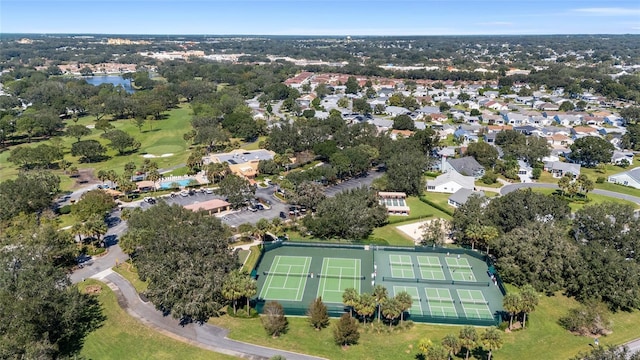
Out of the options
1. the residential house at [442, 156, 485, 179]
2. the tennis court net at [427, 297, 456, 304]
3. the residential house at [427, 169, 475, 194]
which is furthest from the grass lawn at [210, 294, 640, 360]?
the residential house at [442, 156, 485, 179]

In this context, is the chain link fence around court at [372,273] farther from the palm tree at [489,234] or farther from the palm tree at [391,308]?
the palm tree at [391,308]

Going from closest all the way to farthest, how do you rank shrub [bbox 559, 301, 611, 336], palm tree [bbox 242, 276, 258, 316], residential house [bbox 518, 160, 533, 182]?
shrub [bbox 559, 301, 611, 336]
palm tree [bbox 242, 276, 258, 316]
residential house [bbox 518, 160, 533, 182]

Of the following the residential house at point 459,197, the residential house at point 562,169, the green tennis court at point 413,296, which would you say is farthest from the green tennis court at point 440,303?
the residential house at point 562,169

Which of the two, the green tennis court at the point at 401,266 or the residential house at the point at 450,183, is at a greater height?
the residential house at the point at 450,183

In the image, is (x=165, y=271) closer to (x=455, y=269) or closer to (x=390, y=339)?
(x=390, y=339)

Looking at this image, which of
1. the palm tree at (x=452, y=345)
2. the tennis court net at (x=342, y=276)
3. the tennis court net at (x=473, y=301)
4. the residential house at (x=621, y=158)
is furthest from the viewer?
the residential house at (x=621, y=158)

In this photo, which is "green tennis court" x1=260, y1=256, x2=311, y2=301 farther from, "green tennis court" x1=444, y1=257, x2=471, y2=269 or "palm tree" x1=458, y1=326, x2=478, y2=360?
"palm tree" x1=458, y1=326, x2=478, y2=360

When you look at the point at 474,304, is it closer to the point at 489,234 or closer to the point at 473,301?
the point at 473,301
